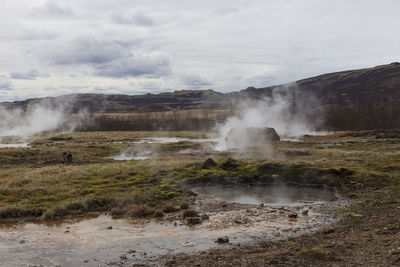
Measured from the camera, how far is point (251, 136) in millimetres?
74125

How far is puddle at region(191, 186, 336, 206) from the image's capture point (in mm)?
25000

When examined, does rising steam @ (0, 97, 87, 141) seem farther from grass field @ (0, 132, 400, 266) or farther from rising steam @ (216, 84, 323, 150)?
grass field @ (0, 132, 400, 266)

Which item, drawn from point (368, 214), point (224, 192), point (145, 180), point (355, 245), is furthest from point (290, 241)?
point (145, 180)

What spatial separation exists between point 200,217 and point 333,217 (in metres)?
8.08

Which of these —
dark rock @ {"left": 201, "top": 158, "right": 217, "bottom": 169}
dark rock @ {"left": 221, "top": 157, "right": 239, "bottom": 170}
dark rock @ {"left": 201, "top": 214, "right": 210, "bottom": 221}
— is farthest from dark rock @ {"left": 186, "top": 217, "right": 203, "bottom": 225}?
dark rock @ {"left": 201, "top": 158, "right": 217, "bottom": 169}

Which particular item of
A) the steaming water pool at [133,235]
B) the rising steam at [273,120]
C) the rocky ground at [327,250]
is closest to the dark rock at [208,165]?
the steaming water pool at [133,235]

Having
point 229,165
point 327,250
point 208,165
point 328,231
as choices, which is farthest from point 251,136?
point 327,250

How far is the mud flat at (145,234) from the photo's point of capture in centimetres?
1500

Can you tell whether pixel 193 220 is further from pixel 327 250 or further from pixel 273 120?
pixel 273 120

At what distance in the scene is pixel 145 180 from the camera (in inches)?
1288

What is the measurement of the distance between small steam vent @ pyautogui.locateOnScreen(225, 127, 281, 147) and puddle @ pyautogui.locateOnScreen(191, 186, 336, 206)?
40.9 metres

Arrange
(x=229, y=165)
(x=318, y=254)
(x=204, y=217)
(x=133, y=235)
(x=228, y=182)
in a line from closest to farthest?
(x=318, y=254), (x=133, y=235), (x=204, y=217), (x=228, y=182), (x=229, y=165)

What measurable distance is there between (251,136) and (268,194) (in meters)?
47.2

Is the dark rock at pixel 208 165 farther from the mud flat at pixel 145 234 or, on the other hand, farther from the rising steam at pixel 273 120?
the rising steam at pixel 273 120
